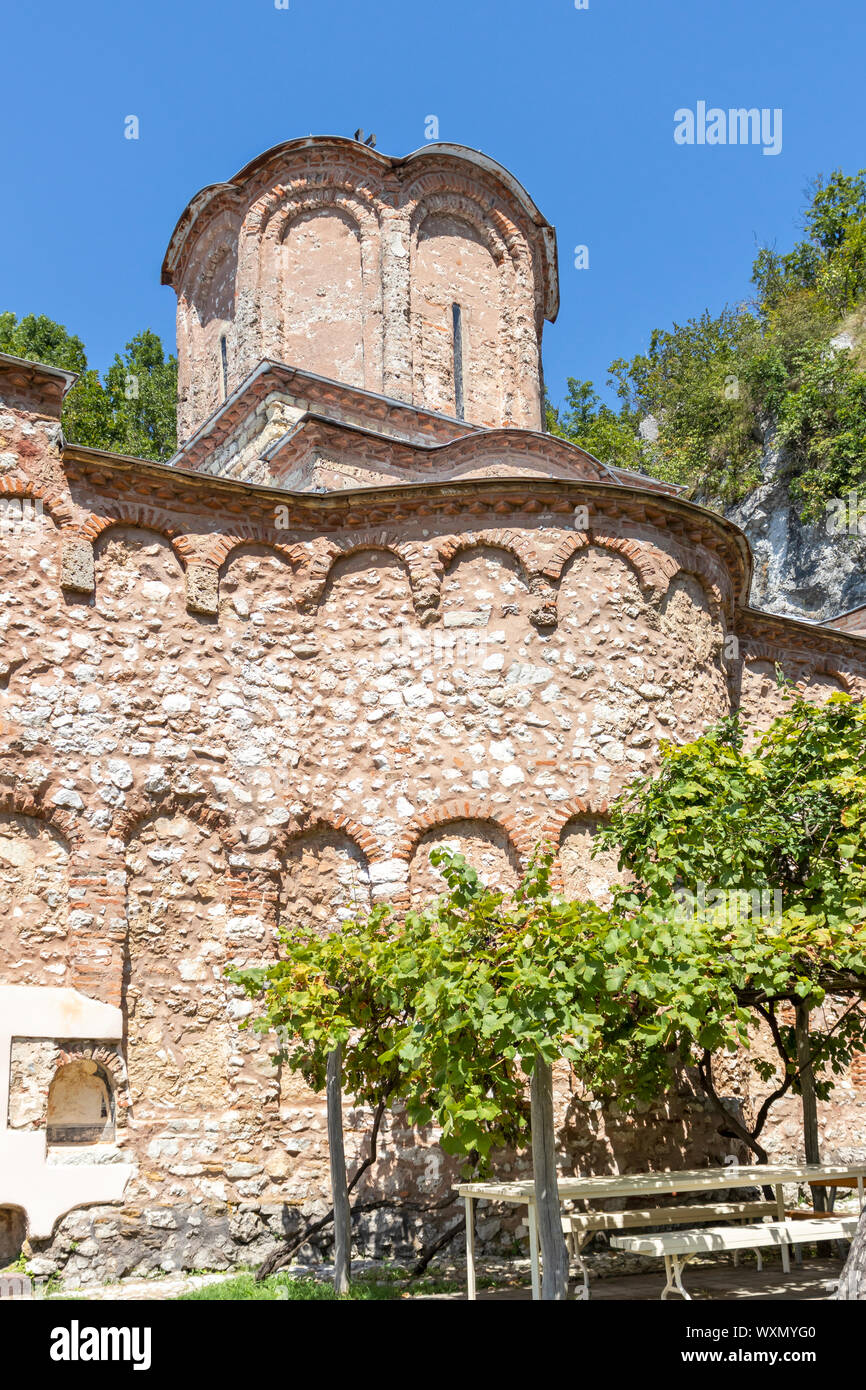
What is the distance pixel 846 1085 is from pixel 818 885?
513 cm

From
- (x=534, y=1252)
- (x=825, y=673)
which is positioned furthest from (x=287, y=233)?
(x=534, y=1252)

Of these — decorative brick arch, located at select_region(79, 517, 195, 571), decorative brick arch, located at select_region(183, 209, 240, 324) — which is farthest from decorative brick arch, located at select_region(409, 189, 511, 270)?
decorative brick arch, located at select_region(79, 517, 195, 571)

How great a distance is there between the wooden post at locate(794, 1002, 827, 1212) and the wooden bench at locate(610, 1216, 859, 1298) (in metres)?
1.41

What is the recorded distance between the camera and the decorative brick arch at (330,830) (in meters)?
10.1

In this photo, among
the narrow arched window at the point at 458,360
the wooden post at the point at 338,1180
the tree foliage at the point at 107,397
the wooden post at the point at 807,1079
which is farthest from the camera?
the tree foliage at the point at 107,397

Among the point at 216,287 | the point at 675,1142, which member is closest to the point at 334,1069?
the point at 675,1142

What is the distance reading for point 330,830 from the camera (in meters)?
10.3

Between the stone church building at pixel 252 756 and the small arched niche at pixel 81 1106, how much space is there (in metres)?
0.02

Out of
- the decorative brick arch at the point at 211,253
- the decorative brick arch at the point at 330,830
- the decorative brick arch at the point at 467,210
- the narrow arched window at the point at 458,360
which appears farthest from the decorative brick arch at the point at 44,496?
the decorative brick arch at the point at 467,210

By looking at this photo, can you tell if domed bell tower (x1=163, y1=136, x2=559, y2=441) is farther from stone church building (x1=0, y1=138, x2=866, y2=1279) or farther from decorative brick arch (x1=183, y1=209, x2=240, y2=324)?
stone church building (x1=0, y1=138, x2=866, y2=1279)

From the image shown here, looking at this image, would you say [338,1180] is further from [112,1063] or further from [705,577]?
[705,577]

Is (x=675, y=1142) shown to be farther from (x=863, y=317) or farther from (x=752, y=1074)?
(x=863, y=317)

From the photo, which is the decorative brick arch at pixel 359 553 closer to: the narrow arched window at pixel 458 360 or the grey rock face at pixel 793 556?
the narrow arched window at pixel 458 360

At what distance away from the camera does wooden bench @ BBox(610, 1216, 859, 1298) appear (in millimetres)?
6805
